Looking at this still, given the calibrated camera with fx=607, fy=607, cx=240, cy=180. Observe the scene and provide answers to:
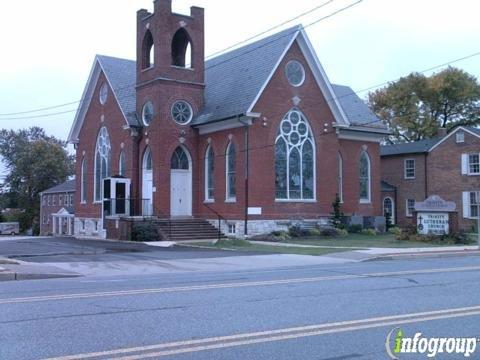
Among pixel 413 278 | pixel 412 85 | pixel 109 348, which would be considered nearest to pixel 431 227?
pixel 413 278

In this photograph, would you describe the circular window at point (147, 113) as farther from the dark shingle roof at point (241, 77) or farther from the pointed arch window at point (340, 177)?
the pointed arch window at point (340, 177)

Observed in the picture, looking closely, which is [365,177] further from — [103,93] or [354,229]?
[103,93]

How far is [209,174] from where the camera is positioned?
1436 inches

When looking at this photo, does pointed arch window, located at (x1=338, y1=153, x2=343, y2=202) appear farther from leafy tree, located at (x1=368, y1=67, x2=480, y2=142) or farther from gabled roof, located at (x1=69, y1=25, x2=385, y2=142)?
leafy tree, located at (x1=368, y1=67, x2=480, y2=142)

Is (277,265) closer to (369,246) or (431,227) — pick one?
(369,246)

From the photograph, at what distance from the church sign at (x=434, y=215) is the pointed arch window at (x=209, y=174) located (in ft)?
39.2

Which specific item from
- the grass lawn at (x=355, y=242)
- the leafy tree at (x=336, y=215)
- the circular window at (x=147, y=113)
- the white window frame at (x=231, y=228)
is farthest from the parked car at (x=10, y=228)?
the grass lawn at (x=355, y=242)

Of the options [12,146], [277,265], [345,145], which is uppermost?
[12,146]

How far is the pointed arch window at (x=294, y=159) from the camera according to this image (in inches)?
1361

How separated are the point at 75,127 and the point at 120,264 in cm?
2922

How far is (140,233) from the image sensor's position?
32500 millimetres

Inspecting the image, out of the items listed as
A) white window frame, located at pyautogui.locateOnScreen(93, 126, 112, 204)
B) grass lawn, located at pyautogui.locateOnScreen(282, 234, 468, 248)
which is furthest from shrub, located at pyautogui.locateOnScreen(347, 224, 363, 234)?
white window frame, located at pyautogui.locateOnScreen(93, 126, 112, 204)

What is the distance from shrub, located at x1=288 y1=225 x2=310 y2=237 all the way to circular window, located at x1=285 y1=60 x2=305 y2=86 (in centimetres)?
838

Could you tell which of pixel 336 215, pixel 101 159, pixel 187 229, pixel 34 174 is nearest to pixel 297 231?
pixel 336 215
